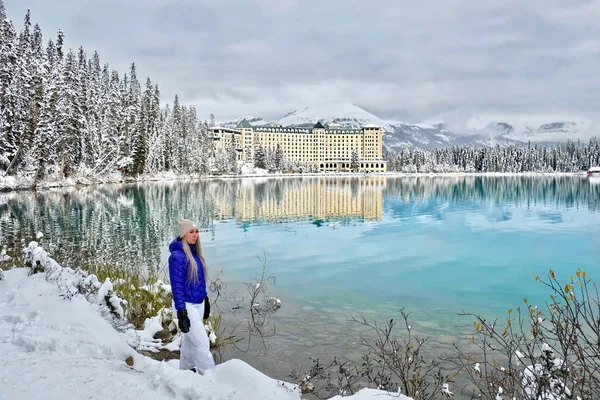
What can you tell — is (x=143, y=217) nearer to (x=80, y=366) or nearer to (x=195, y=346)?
(x=195, y=346)

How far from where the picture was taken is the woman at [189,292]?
6613mm

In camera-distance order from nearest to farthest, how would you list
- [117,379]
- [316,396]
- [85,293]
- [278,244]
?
1. [117,379]
2. [316,396]
3. [85,293]
4. [278,244]

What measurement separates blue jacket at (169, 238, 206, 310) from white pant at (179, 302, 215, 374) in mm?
156

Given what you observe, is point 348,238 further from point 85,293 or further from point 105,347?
point 105,347

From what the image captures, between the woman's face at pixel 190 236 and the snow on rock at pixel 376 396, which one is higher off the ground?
the woman's face at pixel 190 236

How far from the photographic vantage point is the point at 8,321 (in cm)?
684

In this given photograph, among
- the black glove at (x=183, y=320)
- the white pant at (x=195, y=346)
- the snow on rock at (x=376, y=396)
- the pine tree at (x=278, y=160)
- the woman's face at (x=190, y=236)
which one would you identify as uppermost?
the pine tree at (x=278, y=160)

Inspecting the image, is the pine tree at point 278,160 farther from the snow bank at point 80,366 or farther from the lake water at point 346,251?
the snow bank at point 80,366

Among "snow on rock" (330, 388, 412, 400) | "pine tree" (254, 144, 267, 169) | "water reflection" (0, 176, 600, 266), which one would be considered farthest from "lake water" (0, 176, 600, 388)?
"pine tree" (254, 144, 267, 169)

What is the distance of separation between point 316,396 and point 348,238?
20221 millimetres

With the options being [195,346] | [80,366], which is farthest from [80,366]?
[195,346]

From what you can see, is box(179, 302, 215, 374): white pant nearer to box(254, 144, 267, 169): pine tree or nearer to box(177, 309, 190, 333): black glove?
box(177, 309, 190, 333): black glove

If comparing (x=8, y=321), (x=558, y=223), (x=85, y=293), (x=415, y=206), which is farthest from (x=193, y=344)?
(x=415, y=206)

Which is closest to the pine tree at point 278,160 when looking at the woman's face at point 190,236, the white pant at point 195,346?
the woman's face at point 190,236
